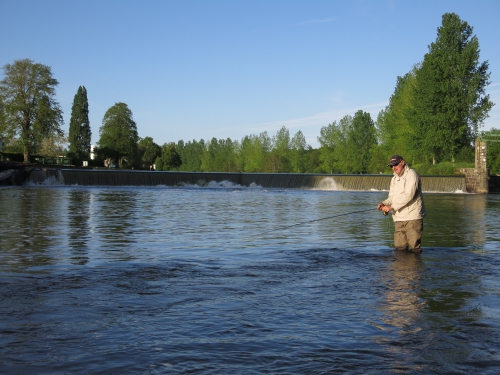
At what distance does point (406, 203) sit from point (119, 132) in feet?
315

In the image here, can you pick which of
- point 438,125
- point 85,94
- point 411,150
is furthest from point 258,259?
point 85,94

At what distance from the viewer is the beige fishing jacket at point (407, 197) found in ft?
35.1

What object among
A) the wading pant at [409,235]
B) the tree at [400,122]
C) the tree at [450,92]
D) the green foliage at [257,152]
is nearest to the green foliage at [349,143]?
the tree at [400,122]

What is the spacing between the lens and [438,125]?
65438mm

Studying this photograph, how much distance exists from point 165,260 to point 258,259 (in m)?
1.70

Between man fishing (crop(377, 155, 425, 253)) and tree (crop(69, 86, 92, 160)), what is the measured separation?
9507cm

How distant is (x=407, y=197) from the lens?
10.8 meters

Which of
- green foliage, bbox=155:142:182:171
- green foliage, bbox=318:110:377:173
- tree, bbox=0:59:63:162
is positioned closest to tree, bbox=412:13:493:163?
green foliage, bbox=318:110:377:173

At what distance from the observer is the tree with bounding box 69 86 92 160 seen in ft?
337

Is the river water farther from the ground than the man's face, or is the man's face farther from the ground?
the man's face

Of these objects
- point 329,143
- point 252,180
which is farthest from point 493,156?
point 329,143

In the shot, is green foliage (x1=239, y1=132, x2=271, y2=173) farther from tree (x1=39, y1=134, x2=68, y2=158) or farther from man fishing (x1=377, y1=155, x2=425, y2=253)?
man fishing (x1=377, y1=155, x2=425, y2=253)

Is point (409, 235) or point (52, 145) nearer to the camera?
point (409, 235)

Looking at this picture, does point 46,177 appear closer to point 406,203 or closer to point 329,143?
point 406,203
